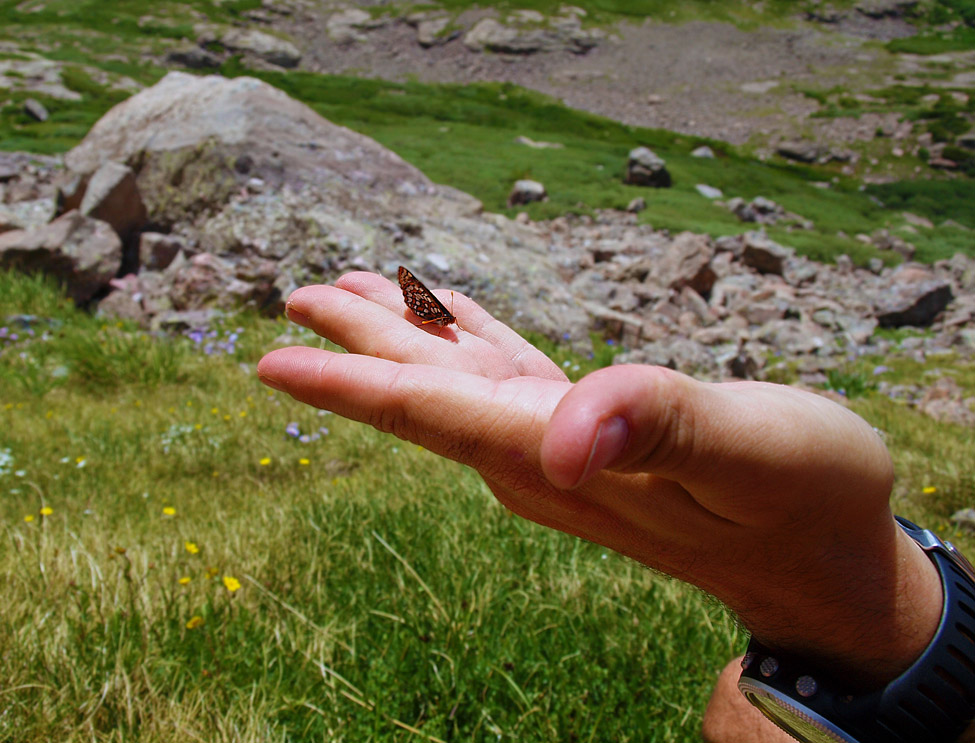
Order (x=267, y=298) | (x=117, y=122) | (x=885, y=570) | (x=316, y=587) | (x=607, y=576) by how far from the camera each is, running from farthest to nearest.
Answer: (x=117, y=122), (x=267, y=298), (x=607, y=576), (x=316, y=587), (x=885, y=570)

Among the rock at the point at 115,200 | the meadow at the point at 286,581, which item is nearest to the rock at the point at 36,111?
the rock at the point at 115,200

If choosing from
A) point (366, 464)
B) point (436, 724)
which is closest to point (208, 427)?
point (366, 464)

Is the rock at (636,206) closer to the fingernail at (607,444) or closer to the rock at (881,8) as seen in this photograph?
the fingernail at (607,444)

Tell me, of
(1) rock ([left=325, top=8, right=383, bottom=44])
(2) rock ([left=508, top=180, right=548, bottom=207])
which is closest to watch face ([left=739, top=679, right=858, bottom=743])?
(2) rock ([left=508, top=180, right=548, bottom=207])

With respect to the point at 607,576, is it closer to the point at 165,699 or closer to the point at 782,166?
the point at 165,699

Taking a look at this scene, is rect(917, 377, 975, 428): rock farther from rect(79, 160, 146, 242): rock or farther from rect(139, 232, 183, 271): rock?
rect(79, 160, 146, 242): rock
